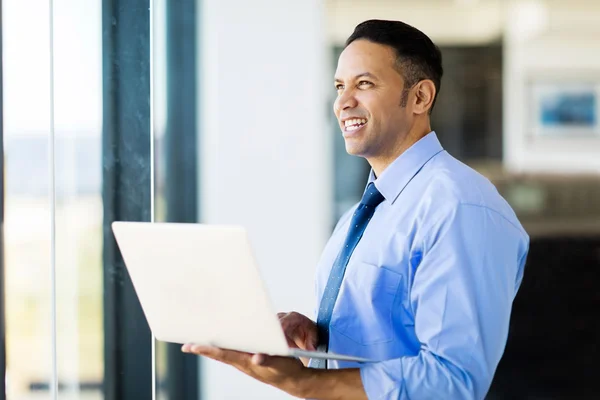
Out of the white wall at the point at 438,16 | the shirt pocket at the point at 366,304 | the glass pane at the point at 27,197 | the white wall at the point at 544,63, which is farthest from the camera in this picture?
the white wall at the point at 544,63

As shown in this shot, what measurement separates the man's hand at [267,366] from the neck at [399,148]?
0.46m

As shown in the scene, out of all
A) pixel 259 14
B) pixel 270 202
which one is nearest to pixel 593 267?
pixel 270 202

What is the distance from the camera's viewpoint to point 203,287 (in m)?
1.24

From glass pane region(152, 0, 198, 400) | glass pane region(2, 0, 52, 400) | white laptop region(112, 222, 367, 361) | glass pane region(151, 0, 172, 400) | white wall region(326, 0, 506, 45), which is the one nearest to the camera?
white laptop region(112, 222, 367, 361)

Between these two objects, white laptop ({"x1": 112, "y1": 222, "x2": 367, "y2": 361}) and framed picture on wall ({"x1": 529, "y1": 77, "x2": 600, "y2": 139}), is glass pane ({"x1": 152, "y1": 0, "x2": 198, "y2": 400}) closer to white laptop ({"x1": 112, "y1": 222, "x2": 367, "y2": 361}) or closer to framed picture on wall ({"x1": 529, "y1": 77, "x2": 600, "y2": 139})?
framed picture on wall ({"x1": 529, "y1": 77, "x2": 600, "y2": 139})

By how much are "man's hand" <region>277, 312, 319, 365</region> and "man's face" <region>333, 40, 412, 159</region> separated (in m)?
0.33

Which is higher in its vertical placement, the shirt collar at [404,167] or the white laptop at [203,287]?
the shirt collar at [404,167]

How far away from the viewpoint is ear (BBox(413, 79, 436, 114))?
60.5 inches

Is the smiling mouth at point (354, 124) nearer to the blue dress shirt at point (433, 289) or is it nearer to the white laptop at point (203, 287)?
the blue dress shirt at point (433, 289)

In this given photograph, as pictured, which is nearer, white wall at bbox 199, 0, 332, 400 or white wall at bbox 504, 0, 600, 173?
white wall at bbox 199, 0, 332, 400

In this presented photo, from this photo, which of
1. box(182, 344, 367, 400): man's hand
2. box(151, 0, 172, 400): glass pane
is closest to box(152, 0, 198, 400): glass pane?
box(151, 0, 172, 400): glass pane

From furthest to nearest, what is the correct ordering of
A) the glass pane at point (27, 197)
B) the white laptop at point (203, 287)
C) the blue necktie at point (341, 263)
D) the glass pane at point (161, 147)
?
1. the glass pane at point (161, 147)
2. the glass pane at point (27, 197)
3. the blue necktie at point (341, 263)
4. the white laptop at point (203, 287)

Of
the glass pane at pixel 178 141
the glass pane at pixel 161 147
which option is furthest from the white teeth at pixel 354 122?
the glass pane at pixel 178 141

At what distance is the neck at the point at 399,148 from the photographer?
1538 mm
